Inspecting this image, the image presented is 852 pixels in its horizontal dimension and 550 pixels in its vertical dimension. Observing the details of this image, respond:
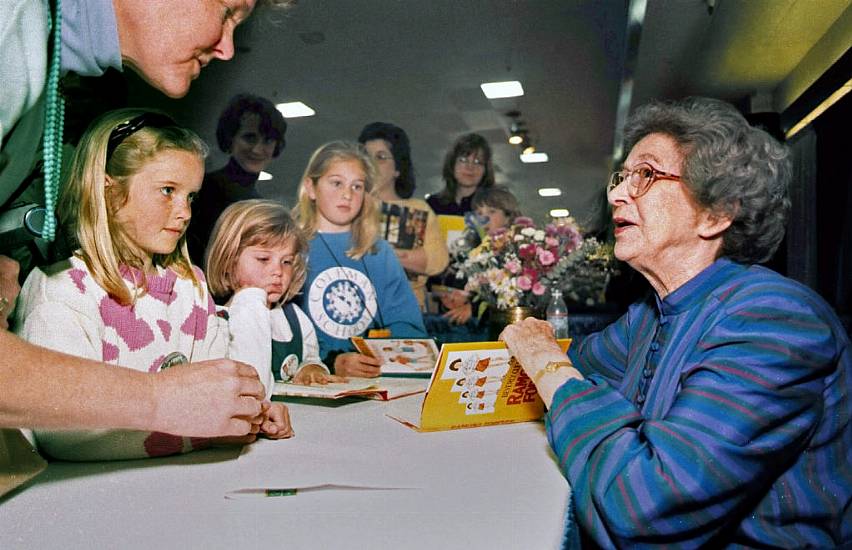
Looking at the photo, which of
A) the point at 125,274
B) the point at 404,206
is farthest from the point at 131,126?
the point at 404,206

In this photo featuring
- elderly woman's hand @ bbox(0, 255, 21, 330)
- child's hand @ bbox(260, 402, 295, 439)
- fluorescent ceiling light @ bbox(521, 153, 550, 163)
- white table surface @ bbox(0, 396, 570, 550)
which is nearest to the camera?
white table surface @ bbox(0, 396, 570, 550)

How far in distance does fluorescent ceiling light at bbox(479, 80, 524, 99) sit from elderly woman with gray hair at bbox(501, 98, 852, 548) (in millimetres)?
1253

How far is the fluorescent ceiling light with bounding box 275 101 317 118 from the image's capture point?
202 cm

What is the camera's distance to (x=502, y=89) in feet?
8.31

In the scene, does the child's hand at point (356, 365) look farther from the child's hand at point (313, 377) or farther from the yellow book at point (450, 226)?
the yellow book at point (450, 226)

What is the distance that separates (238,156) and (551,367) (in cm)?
115

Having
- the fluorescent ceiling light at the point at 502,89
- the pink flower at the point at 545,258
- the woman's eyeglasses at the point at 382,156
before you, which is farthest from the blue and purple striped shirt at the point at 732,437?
the fluorescent ceiling light at the point at 502,89

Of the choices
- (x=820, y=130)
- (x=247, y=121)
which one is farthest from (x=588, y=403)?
(x=820, y=130)

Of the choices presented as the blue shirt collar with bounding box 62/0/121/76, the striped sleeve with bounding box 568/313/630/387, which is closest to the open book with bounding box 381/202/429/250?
the striped sleeve with bounding box 568/313/630/387

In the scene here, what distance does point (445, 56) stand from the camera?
2389mm

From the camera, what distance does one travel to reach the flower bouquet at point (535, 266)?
91.4 inches

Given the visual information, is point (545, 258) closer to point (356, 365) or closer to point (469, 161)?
point (469, 161)

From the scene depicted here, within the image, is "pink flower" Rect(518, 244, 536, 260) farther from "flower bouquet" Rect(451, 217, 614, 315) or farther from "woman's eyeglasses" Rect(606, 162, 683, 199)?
"woman's eyeglasses" Rect(606, 162, 683, 199)

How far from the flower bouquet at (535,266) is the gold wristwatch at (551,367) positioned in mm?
1128
